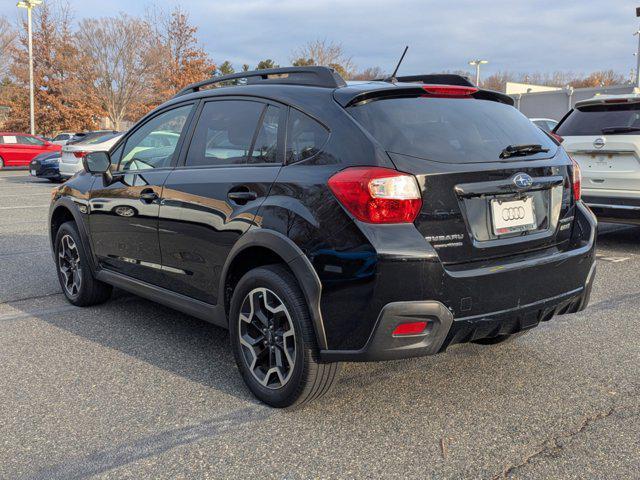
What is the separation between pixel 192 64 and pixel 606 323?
41219mm

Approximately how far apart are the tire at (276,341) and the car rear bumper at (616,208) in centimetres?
521

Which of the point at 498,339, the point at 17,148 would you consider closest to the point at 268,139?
the point at 498,339

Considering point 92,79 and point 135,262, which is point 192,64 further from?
point 135,262

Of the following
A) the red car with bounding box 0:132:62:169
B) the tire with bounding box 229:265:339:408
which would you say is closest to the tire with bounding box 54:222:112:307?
the tire with bounding box 229:265:339:408

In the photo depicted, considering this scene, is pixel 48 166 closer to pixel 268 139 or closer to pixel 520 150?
pixel 268 139

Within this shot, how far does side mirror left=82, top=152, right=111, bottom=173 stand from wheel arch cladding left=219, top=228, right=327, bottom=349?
1739 mm

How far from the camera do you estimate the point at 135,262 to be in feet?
14.7

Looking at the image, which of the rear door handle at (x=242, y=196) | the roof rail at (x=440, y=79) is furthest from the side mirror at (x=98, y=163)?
the roof rail at (x=440, y=79)

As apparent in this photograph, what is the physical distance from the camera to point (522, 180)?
319 centimetres

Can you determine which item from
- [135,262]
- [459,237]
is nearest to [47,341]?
[135,262]

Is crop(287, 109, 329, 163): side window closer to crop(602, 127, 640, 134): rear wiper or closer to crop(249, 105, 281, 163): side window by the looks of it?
crop(249, 105, 281, 163): side window

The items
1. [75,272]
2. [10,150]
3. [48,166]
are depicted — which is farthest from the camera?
[10,150]

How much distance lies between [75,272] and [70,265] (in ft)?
0.42

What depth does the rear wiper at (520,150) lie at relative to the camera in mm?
3282
